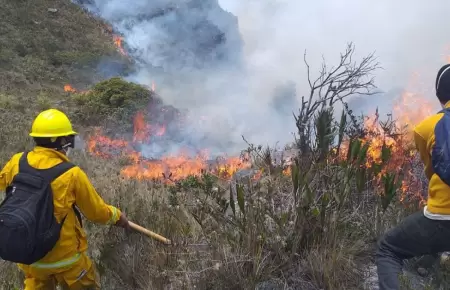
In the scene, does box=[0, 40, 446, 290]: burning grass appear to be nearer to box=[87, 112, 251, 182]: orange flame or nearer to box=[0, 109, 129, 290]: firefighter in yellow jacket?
box=[0, 109, 129, 290]: firefighter in yellow jacket

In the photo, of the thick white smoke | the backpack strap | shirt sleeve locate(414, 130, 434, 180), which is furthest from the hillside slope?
shirt sleeve locate(414, 130, 434, 180)

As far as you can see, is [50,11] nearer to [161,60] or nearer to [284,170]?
[161,60]

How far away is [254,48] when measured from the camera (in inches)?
708

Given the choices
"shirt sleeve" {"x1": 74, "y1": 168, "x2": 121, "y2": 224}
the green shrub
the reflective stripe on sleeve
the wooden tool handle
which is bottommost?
the reflective stripe on sleeve

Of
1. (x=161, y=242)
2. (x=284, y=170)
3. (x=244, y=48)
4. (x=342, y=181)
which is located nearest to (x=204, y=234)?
(x=161, y=242)

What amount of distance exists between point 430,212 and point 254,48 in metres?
15.9

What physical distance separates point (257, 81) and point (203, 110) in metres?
1.85

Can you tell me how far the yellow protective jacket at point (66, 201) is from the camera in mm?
2891

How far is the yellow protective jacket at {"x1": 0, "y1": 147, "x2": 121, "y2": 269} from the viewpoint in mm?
2891

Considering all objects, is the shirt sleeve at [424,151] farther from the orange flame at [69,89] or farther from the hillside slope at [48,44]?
the orange flame at [69,89]

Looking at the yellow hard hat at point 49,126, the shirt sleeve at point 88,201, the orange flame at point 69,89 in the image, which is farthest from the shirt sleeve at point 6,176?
the orange flame at point 69,89

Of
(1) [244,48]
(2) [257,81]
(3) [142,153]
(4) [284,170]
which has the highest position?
(1) [244,48]

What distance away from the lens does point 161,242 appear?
3.57 metres

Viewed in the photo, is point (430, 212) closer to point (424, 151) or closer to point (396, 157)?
point (424, 151)
